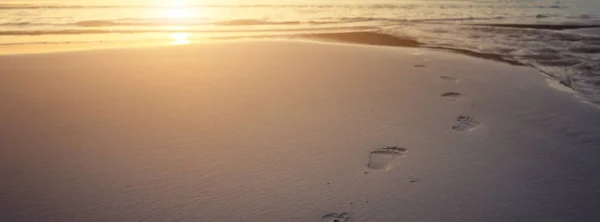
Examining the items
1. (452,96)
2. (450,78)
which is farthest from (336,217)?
(450,78)

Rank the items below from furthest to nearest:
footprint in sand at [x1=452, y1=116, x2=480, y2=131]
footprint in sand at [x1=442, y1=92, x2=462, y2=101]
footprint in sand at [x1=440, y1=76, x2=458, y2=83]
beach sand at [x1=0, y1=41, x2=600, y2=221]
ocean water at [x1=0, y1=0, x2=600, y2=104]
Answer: ocean water at [x1=0, y1=0, x2=600, y2=104], footprint in sand at [x1=440, y1=76, x2=458, y2=83], footprint in sand at [x1=442, y1=92, x2=462, y2=101], footprint in sand at [x1=452, y1=116, x2=480, y2=131], beach sand at [x1=0, y1=41, x2=600, y2=221]

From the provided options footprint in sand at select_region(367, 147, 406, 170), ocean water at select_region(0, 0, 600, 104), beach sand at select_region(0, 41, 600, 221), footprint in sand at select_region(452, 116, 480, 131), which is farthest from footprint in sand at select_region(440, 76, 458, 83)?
footprint in sand at select_region(367, 147, 406, 170)

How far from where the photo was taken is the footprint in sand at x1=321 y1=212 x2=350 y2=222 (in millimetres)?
2949

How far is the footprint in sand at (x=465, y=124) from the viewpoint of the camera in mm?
4672

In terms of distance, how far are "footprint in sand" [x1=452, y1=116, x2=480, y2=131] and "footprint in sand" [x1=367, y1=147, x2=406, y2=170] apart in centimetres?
88

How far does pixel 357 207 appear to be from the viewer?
3.09 metres

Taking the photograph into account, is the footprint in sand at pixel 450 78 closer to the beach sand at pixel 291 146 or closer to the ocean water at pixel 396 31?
the beach sand at pixel 291 146

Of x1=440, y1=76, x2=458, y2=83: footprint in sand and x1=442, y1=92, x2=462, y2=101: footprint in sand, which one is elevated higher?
x1=440, y1=76, x2=458, y2=83: footprint in sand

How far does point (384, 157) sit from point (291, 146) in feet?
2.59

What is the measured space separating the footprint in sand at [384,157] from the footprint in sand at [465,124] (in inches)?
34.8

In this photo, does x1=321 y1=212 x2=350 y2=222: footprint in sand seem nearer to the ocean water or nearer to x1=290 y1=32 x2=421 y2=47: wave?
the ocean water

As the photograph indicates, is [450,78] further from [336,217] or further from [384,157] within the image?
[336,217]

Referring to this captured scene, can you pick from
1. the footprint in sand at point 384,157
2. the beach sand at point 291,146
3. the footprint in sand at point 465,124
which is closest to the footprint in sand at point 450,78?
the beach sand at point 291,146

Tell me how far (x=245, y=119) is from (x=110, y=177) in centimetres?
166
